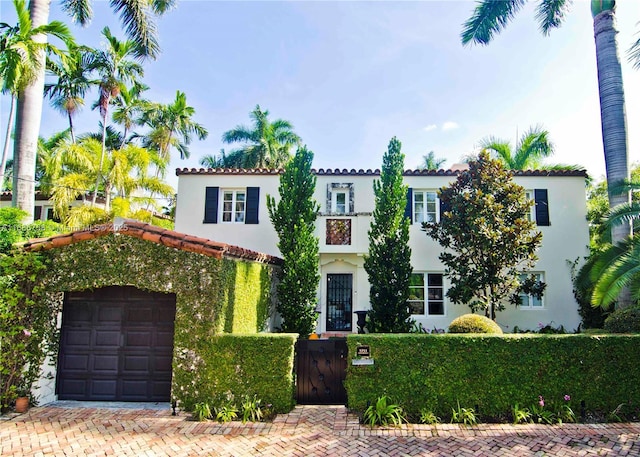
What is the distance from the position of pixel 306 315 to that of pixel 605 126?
34.4 feet

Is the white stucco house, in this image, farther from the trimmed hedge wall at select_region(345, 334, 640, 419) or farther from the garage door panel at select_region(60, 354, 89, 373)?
the garage door panel at select_region(60, 354, 89, 373)

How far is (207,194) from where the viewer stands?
1366 centimetres

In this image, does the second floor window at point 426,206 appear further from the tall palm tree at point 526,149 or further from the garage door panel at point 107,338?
the garage door panel at point 107,338

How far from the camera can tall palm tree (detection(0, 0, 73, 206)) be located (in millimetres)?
8969

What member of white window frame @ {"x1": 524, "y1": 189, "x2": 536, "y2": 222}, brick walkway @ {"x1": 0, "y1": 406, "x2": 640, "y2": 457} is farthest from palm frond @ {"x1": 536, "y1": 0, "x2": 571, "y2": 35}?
brick walkway @ {"x1": 0, "y1": 406, "x2": 640, "y2": 457}

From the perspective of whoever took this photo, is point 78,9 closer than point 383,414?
No

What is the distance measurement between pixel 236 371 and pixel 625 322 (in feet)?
28.2

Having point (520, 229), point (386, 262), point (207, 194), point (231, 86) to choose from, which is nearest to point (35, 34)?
→ point (231, 86)

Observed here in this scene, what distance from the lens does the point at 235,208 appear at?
13805mm

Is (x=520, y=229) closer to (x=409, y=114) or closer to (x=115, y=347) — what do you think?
(x=409, y=114)

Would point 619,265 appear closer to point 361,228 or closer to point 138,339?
point 361,228

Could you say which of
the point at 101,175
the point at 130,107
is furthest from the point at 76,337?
the point at 130,107

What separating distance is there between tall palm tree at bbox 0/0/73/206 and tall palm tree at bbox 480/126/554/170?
1849 cm

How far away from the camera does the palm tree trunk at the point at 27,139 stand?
387 inches
